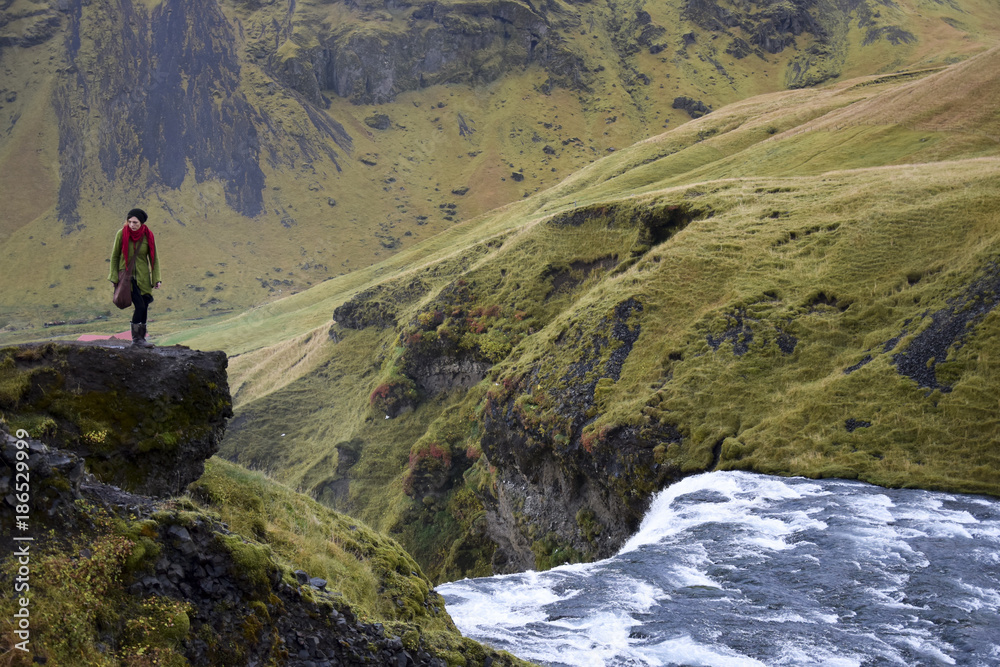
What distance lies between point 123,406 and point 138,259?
3.64m

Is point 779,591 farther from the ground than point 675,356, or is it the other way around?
point 675,356

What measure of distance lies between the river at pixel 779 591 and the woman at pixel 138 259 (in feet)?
31.1

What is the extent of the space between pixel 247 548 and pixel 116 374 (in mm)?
5068

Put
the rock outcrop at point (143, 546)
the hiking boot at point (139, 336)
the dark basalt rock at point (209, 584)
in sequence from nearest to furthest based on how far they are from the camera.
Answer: the rock outcrop at point (143, 546) < the dark basalt rock at point (209, 584) < the hiking boot at point (139, 336)

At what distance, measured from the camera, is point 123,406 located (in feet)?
38.2

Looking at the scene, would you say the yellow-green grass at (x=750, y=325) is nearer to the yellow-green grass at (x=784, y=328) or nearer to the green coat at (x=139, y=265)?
the yellow-green grass at (x=784, y=328)

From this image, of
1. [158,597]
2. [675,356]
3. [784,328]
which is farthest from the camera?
[675,356]

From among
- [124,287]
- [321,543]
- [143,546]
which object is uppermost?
[124,287]

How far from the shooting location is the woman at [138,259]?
13.6 m

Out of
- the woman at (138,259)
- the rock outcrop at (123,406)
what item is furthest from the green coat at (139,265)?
the rock outcrop at (123,406)

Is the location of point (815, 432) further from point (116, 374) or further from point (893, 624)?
point (116, 374)

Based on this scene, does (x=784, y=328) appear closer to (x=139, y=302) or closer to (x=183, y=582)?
(x=139, y=302)

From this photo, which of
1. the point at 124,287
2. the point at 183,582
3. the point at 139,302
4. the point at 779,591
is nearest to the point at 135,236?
the point at 124,287

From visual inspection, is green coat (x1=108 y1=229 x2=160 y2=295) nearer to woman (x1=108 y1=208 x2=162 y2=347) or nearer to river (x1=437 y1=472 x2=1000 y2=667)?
woman (x1=108 y1=208 x2=162 y2=347)
